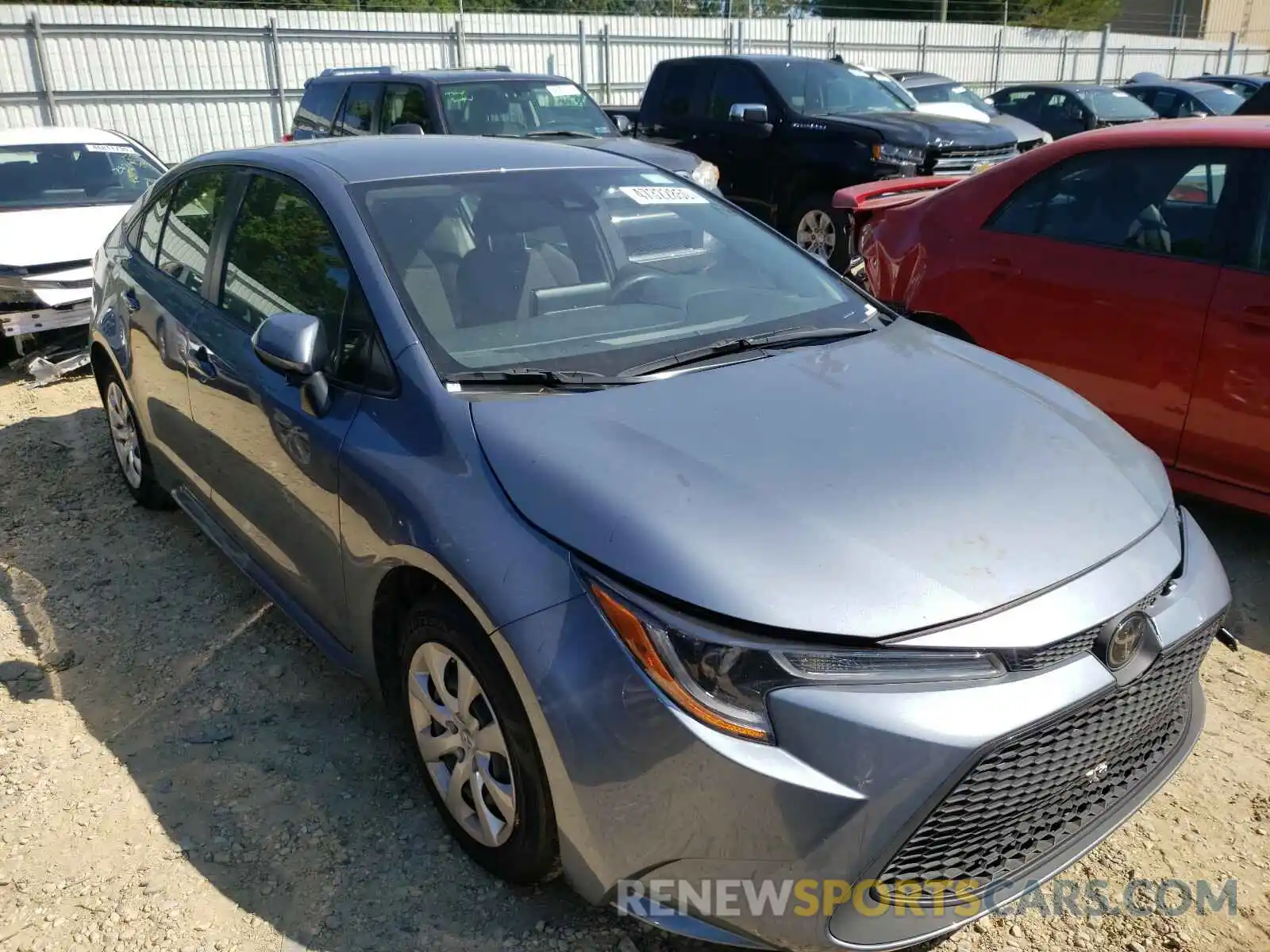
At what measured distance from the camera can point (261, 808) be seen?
2820mm

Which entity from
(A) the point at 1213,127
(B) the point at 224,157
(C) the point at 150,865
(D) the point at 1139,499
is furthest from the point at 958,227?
(C) the point at 150,865

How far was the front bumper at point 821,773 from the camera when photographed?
6.07ft

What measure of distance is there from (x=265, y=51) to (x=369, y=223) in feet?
55.7

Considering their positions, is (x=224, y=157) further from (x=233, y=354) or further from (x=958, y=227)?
(x=958, y=227)

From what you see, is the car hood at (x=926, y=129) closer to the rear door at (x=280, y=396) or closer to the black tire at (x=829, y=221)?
the black tire at (x=829, y=221)

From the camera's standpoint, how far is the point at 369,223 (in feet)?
9.47

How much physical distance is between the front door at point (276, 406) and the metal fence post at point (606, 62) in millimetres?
18787

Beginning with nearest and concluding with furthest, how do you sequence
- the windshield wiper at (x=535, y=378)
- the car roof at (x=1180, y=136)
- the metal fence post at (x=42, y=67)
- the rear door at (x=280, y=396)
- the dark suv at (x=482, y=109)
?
the windshield wiper at (x=535, y=378), the rear door at (x=280, y=396), the car roof at (x=1180, y=136), the dark suv at (x=482, y=109), the metal fence post at (x=42, y=67)

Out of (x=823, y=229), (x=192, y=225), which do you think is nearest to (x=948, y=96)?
(x=823, y=229)

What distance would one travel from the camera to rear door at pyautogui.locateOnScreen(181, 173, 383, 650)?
277cm

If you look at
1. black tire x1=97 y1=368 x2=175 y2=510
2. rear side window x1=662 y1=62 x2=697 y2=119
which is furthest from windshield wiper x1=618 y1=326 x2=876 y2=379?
rear side window x1=662 y1=62 x2=697 y2=119

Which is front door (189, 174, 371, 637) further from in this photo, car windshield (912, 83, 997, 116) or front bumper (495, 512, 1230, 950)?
car windshield (912, 83, 997, 116)

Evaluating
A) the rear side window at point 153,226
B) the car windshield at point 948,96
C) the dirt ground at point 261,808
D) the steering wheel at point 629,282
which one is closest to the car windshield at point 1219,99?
the car windshield at point 948,96

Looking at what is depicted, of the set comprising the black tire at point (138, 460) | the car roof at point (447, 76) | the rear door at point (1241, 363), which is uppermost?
the car roof at point (447, 76)
